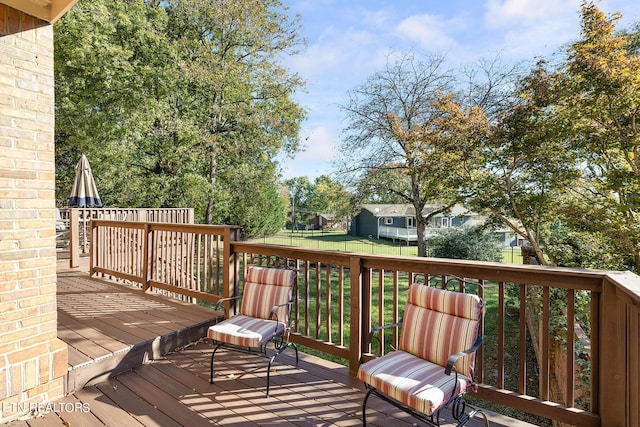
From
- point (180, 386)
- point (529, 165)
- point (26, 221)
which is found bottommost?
point (180, 386)

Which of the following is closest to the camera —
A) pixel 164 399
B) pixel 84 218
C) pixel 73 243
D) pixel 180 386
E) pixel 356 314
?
pixel 164 399

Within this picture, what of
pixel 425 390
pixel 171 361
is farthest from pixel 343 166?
pixel 425 390

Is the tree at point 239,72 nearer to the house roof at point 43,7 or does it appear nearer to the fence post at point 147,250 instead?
the fence post at point 147,250

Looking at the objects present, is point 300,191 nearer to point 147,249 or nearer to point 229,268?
point 147,249

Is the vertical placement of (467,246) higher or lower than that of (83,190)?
lower

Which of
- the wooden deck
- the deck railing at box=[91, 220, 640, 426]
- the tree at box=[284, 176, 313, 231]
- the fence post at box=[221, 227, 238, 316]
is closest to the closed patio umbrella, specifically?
the deck railing at box=[91, 220, 640, 426]

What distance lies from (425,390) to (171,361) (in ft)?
8.19

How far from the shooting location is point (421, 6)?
1048 cm

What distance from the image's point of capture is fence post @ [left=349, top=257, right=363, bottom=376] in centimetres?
313

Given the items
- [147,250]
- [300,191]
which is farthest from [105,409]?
[300,191]

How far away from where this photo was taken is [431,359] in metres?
2.44

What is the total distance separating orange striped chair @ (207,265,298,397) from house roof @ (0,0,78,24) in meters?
2.52

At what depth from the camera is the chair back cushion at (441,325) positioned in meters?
2.33

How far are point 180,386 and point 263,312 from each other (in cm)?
90
